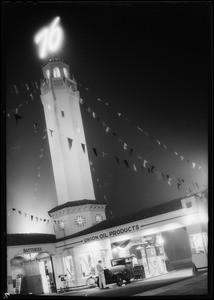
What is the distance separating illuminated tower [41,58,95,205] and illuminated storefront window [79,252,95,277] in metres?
7.98

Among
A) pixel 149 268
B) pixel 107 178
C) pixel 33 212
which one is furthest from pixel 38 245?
pixel 107 178

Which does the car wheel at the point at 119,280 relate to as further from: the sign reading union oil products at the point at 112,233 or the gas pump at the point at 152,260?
the sign reading union oil products at the point at 112,233

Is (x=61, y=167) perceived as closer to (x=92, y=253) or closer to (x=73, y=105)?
(x=73, y=105)

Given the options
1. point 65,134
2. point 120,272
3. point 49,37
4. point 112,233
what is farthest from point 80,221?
point 49,37

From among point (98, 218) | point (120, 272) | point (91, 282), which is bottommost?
point (91, 282)

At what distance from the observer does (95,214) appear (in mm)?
30875

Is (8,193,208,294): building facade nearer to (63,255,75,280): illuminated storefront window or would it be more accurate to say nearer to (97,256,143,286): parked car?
(63,255,75,280): illuminated storefront window

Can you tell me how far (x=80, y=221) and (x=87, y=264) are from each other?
639 centimetres

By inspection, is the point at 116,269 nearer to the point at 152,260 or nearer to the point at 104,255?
the point at 152,260

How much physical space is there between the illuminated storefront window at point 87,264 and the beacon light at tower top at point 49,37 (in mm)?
17009

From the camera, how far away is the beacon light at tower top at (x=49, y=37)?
24.8 m

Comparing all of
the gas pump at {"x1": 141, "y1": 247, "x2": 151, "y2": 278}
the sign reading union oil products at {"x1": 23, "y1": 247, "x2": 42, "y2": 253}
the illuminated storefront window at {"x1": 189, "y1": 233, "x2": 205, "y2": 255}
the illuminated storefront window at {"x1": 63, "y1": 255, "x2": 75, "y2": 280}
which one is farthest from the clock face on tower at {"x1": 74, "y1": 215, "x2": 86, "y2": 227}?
the illuminated storefront window at {"x1": 189, "y1": 233, "x2": 205, "y2": 255}

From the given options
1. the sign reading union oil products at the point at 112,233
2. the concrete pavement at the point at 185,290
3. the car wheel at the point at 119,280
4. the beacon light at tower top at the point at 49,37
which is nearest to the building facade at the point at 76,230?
the sign reading union oil products at the point at 112,233

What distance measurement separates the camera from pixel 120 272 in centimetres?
1683
